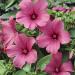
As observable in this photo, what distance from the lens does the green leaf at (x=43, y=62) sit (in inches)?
79.2

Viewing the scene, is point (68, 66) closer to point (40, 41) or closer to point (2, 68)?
point (40, 41)

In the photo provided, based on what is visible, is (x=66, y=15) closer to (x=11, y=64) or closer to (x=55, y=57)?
(x=55, y=57)

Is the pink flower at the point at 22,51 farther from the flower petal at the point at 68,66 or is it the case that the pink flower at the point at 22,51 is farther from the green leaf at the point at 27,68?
the flower petal at the point at 68,66

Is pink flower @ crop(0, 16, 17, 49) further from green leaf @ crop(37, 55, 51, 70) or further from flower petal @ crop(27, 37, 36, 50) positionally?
green leaf @ crop(37, 55, 51, 70)

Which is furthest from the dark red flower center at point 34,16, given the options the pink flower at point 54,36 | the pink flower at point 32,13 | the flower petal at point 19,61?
the flower petal at point 19,61

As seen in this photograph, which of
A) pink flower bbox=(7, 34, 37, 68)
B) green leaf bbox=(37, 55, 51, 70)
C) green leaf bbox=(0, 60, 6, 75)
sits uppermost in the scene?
pink flower bbox=(7, 34, 37, 68)

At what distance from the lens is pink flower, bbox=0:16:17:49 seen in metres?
2.11

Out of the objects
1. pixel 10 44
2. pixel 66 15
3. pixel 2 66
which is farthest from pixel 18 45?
pixel 66 15

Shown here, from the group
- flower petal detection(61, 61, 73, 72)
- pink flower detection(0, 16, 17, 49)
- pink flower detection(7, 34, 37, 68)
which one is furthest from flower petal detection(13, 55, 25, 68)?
flower petal detection(61, 61, 73, 72)

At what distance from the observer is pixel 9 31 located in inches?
84.6

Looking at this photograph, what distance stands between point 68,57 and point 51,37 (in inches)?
6.0

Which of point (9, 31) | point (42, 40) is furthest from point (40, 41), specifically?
point (9, 31)

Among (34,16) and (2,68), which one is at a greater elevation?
(34,16)

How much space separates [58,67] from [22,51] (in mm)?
228
